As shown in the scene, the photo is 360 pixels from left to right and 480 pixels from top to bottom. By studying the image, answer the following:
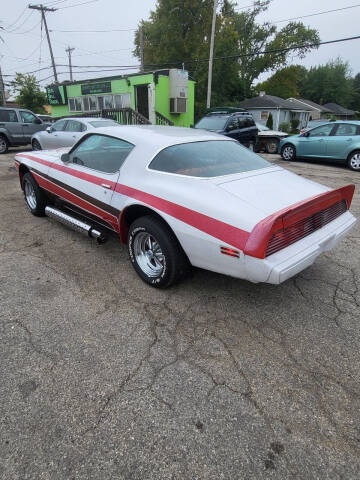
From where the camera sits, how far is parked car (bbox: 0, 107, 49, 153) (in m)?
11.9

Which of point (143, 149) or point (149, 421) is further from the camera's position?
point (143, 149)

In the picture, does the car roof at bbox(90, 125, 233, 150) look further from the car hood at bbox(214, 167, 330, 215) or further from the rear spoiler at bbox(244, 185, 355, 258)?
the rear spoiler at bbox(244, 185, 355, 258)

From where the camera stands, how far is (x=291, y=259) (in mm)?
2260

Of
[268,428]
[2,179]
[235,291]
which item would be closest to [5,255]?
[235,291]

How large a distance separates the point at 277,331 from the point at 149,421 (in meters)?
1.26

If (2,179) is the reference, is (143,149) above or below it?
above

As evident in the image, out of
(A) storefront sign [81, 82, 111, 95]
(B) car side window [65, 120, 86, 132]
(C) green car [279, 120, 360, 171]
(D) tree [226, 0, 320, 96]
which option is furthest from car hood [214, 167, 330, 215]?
(D) tree [226, 0, 320, 96]

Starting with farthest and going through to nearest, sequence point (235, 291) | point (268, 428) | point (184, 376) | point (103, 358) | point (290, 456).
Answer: point (235, 291)
point (103, 358)
point (184, 376)
point (268, 428)
point (290, 456)

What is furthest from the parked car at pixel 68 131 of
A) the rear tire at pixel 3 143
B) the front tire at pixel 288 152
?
the front tire at pixel 288 152

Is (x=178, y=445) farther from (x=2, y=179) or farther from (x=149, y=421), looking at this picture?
(x=2, y=179)

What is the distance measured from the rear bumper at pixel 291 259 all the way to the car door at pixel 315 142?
8778mm

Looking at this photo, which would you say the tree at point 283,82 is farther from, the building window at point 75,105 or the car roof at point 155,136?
the car roof at point 155,136

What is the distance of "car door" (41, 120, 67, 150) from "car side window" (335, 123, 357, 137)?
882 cm

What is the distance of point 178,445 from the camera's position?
→ 5.37ft
